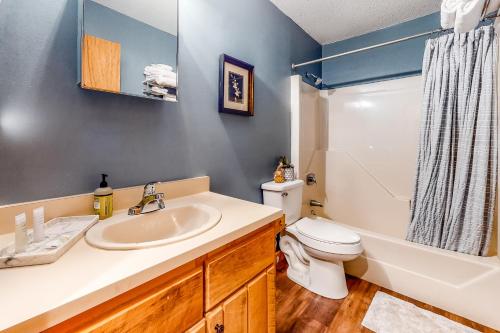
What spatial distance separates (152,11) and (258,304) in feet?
4.58

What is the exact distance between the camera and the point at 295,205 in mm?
1806

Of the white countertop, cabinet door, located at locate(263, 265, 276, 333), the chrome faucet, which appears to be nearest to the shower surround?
cabinet door, located at locate(263, 265, 276, 333)

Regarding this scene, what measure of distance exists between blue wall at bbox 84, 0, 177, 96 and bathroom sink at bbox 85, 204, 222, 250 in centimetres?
55

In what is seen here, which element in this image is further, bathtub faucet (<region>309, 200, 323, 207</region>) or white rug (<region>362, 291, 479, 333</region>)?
bathtub faucet (<region>309, 200, 323, 207</region>)

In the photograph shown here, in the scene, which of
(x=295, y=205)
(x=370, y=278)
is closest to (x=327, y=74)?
(x=295, y=205)

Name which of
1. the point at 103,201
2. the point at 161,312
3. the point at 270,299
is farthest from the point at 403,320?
the point at 103,201

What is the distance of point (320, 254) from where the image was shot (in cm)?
151

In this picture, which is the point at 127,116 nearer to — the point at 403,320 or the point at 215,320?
the point at 215,320

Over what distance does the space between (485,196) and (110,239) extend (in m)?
2.10

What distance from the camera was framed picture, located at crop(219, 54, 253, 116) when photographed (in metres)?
1.37

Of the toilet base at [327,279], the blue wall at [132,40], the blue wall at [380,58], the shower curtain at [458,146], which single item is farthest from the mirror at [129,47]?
the blue wall at [380,58]

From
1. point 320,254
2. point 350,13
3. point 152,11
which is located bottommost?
point 320,254

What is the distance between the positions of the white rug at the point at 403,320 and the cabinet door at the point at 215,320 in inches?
42.6

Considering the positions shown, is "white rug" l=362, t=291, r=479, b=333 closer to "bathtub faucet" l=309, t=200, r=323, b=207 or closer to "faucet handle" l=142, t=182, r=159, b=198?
"bathtub faucet" l=309, t=200, r=323, b=207
